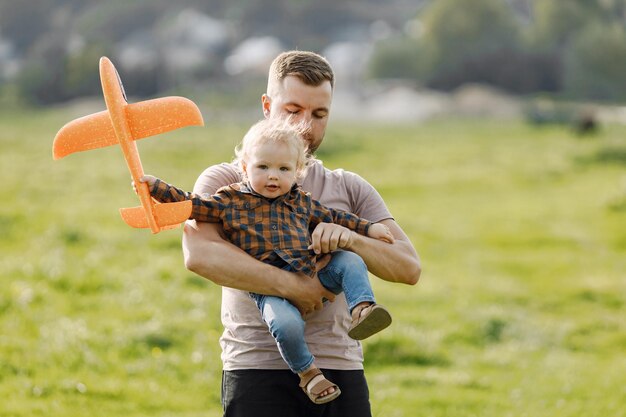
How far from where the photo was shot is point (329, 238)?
443 centimetres

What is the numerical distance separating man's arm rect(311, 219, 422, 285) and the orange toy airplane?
1.93ft

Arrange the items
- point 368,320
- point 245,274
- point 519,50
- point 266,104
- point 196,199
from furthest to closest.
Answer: point 519,50
point 266,104
point 196,199
point 245,274
point 368,320

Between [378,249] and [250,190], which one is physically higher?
[250,190]

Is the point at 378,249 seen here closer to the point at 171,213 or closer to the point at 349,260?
the point at 349,260

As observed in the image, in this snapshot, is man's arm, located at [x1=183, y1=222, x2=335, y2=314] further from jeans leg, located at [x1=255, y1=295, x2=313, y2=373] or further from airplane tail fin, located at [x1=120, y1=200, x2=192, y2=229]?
airplane tail fin, located at [x1=120, y1=200, x2=192, y2=229]

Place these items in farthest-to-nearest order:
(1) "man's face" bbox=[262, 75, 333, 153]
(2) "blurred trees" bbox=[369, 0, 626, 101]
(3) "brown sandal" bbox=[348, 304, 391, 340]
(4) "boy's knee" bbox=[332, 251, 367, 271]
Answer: (2) "blurred trees" bbox=[369, 0, 626, 101] < (1) "man's face" bbox=[262, 75, 333, 153] < (4) "boy's knee" bbox=[332, 251, 367, 271] < (3) "brown sandal" bbox=[348, 304, 391, 340]

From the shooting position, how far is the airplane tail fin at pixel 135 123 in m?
4.46

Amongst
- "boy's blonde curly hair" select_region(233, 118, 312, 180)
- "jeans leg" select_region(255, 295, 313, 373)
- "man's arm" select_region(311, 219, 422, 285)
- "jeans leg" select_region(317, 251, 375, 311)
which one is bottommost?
"jeans leg" select_region(255, 295, 313, 373)

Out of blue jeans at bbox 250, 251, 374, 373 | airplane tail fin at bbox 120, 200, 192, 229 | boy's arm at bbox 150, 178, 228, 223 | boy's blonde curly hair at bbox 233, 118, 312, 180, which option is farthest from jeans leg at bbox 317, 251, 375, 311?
airplane tail fin at bbox 120, 200, 192, 229

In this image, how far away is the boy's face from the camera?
4379 millimetres

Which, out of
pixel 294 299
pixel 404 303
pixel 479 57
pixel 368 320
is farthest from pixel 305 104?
pixel 479 57

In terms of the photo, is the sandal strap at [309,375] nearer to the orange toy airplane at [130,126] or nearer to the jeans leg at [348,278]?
the jeans leg at [348,278]

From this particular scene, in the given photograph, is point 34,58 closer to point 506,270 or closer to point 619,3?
point 619,3

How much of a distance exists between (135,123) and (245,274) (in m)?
0.81
